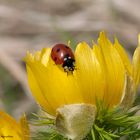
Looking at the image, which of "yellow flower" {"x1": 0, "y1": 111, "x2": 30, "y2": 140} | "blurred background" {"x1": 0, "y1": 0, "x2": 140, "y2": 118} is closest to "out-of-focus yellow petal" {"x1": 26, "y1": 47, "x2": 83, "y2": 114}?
"yellow flower" {"x1": 0, "y1": 111, "x2": 30, "y2": 140}

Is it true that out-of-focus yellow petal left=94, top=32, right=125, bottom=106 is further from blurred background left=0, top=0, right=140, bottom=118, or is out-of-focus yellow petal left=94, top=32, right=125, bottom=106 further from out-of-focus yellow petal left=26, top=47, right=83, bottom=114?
blurred background left=0, top=0, right=140, bottom=118

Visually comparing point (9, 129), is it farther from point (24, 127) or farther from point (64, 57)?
point (64, 57)

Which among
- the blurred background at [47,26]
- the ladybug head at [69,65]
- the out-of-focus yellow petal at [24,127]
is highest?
the blurred background at [47,26]

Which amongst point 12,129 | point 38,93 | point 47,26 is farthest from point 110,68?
point 47,26

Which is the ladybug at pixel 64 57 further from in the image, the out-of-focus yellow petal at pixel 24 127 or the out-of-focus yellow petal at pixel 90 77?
the out-of-focus yellow petal at pixel 24 127

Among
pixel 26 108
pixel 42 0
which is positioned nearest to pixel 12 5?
pixel 42 0

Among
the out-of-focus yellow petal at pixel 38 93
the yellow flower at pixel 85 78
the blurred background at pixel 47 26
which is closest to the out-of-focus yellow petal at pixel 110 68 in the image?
Answer: the yellow flower at pixel 85 78

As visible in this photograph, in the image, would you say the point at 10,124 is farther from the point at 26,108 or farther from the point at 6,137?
the point at 26,108
